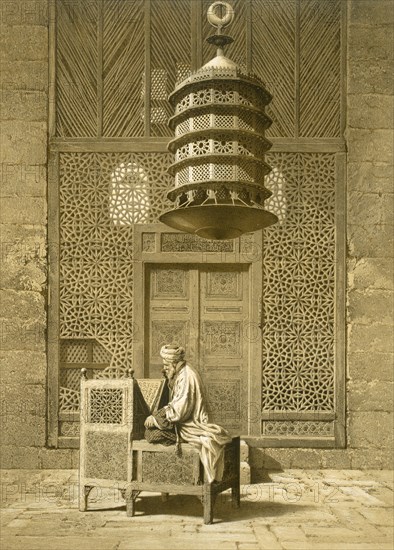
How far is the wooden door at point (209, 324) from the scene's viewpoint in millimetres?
7434

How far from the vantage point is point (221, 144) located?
4.61 metres

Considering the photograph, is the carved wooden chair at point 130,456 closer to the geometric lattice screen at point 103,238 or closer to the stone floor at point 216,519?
the stone floor at point 216,519

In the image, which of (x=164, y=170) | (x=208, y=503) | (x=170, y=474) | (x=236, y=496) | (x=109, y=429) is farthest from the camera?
(x=164, y=170)

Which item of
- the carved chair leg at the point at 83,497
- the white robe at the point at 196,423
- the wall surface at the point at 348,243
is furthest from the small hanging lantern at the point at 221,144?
the wall surface at the point at 348,243

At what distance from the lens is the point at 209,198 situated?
455 cm

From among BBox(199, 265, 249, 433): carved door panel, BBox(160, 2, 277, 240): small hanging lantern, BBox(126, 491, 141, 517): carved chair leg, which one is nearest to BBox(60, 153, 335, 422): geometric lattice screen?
BBox(199, 265, 249, 433): carved door panel

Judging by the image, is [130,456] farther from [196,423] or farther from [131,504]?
[196,423]

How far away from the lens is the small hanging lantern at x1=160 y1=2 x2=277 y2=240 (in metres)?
4.57

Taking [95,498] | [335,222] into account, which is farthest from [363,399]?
[95,498]

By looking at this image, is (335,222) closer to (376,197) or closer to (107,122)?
(376,197)

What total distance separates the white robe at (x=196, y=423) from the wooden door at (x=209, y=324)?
6.37ft

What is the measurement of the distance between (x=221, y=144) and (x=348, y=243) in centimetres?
319

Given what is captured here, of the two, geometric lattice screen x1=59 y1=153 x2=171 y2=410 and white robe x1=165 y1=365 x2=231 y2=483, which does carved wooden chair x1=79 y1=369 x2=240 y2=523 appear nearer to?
white robe x1=165 y1=365 x2=231 y2=483

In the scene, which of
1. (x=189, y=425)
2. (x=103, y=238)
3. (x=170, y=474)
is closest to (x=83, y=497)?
(x=170, y=474)
